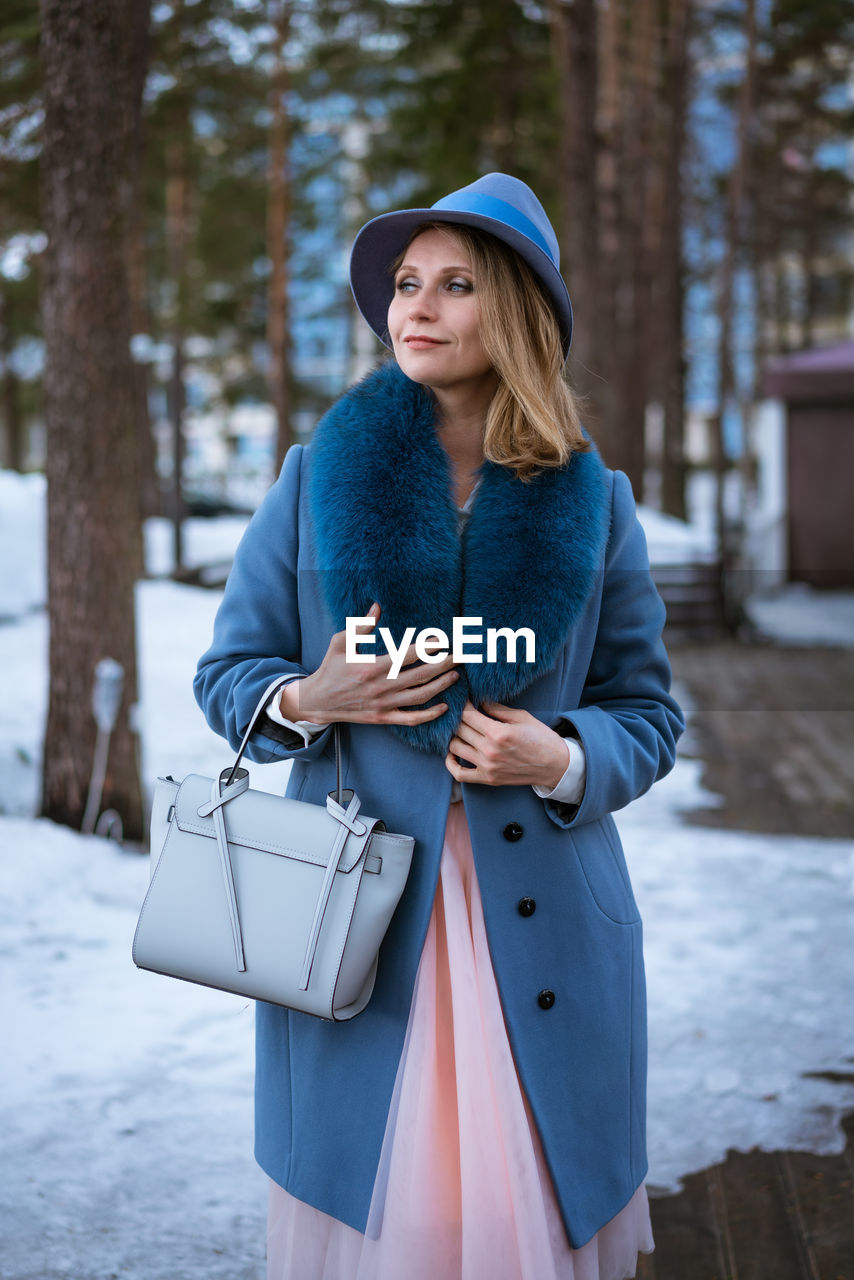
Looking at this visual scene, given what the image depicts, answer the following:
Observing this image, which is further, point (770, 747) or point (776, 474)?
point (776, 474)

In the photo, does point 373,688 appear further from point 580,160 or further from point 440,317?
point 580,160

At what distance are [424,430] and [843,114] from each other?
81.9 ft

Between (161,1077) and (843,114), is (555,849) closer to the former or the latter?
(161,1077)

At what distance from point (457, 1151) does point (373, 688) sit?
75cm

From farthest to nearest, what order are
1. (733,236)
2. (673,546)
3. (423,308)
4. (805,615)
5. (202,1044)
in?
(733,236), (805,615), (673,546), (202,1044), (423,308)

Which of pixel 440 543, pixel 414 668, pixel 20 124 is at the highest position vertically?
pixel 20 124

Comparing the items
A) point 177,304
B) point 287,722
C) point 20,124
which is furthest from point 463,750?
point 177,304

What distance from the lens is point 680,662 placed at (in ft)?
45.5

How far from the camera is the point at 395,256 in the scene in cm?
218

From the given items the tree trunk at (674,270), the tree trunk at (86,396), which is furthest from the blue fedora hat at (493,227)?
the tree trunk at (674,270)

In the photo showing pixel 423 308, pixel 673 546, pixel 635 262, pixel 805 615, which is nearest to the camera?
pixel 423 308

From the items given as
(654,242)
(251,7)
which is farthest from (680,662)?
(654,242)

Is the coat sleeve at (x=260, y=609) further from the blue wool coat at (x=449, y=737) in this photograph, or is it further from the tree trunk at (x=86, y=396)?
the tree trunk at (x=86, y=396)

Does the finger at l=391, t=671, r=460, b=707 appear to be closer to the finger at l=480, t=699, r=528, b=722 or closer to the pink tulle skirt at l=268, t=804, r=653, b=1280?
the finger at l=480, t=699, r=528, b=722
